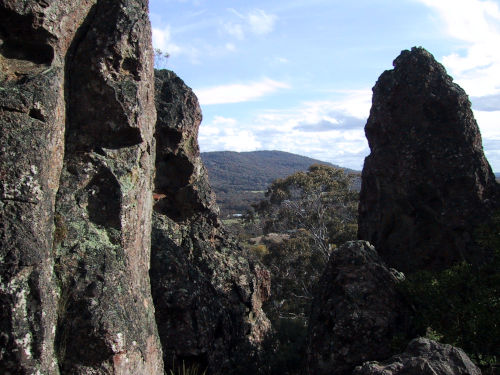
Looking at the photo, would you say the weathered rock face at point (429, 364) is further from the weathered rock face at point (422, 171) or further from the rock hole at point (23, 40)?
the rock hole at point (23, 40)

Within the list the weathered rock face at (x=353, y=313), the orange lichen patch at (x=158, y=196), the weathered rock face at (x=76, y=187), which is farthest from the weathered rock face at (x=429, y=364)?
the orange lichen patch at (x=158, y=196)

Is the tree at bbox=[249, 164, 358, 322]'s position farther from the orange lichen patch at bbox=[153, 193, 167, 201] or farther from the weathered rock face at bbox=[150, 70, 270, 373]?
the orange lichen patch at bbox=[153, 193, 167, 201]

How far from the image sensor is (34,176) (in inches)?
230

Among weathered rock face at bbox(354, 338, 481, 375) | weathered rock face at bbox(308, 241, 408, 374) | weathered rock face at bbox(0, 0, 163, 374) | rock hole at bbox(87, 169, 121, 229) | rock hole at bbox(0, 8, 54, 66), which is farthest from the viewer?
weathered rock face at bbox(308, 241, 408, 374)

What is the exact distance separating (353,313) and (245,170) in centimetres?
15384

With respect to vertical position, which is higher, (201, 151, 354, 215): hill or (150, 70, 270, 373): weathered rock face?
(201, 151, 354, 215): hill

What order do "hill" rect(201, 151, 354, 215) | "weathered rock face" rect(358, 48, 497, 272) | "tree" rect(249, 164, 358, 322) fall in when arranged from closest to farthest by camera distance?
"weathered rock face" rect(358, 48, 497, 272) → "tree" rect(249, 164, 358, 322) → "hill" rect(201, 151, 354, 215)

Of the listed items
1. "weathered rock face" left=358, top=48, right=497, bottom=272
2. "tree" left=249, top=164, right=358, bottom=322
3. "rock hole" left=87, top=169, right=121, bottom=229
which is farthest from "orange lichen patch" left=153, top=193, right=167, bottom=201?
"tree" left=249, top=164, right=358, bottom=322

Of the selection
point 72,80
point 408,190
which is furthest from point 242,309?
point 72,80

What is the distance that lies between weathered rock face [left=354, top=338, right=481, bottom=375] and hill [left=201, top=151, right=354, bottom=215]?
4157 inches

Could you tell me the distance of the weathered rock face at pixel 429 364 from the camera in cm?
577

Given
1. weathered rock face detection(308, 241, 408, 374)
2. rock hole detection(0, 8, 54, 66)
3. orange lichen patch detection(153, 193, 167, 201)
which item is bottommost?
weathered rock face detection(308, 241, 408, 374)

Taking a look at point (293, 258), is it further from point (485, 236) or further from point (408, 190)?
point (485, 236)

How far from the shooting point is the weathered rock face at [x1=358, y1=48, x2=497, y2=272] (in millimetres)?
10180
